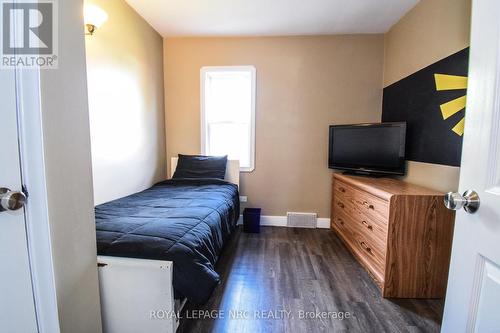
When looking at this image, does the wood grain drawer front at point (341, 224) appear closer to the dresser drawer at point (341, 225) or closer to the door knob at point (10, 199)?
the dresser drawer at point (341, 225)

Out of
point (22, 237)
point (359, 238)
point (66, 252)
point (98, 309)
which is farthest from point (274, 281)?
point (22, 237)

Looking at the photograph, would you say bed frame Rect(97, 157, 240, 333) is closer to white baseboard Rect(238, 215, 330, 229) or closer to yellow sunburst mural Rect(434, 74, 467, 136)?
white baseboard Rect(238, 215, 330, 229)

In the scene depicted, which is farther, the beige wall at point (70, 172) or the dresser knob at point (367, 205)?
the dresser knob at point (367, 205)

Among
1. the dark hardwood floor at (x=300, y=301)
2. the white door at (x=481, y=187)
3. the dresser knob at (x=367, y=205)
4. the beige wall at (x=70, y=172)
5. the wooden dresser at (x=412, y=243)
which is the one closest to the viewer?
the white door at (x=481, y=187)

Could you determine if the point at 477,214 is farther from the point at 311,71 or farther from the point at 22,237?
the point at 311,71

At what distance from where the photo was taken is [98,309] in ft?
3.46

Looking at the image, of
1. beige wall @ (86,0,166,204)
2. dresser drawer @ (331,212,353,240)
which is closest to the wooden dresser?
dresser drawer @ (331,212,353,240)

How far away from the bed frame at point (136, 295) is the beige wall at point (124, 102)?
1.11 meters

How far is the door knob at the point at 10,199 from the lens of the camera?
2.06 feet

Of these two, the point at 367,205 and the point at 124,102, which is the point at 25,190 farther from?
the point at 367,205

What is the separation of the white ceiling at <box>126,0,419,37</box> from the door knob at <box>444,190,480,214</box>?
2365 millimetres

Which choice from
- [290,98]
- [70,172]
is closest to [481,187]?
[70,172]

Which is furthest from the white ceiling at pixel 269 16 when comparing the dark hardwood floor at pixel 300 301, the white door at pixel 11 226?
the dark hardwood floor at pixel 300 301

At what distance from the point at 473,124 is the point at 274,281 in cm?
172
